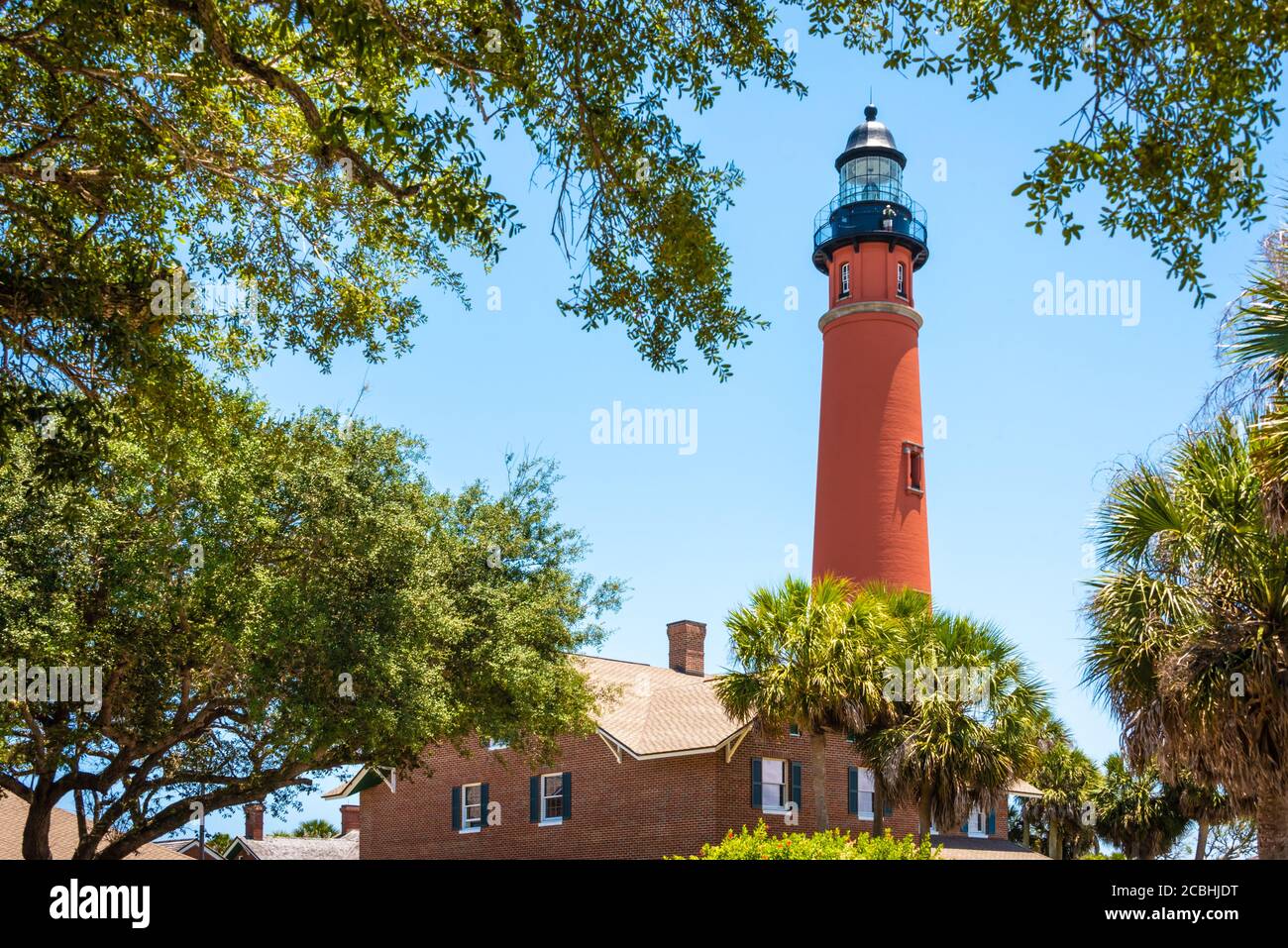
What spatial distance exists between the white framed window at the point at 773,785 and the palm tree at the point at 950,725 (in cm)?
511

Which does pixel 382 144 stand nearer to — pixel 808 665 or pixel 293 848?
pixel 808 665

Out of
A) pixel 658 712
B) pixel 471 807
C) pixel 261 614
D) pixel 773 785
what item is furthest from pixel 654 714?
pixel 261 614

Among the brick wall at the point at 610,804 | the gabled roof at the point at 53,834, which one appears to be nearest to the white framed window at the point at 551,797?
the brick wall at the point at 610,804

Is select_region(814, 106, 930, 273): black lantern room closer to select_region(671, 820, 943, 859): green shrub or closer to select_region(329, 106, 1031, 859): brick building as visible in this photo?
select_region(329, 106, 1031, 859): brick building

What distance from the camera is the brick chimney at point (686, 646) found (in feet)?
119

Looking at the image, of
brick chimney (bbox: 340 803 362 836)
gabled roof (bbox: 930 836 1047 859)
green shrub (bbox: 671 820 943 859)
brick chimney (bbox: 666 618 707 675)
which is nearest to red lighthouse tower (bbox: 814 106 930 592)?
brick chimney (bbox: 666 618 707 675)

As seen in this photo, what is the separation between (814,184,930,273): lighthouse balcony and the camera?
121ft

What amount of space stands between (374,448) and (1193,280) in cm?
1543

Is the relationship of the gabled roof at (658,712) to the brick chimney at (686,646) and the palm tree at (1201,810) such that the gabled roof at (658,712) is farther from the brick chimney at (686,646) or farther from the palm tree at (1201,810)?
the palm tree at (1201,810)

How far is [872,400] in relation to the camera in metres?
34.4

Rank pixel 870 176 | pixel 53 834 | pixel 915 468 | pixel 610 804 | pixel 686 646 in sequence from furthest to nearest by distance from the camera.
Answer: pixel 870 176
pixel 686 646
pixel 915 468
pixel 53 834
pixel 610 804

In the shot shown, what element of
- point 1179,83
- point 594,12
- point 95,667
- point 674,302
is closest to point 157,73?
point 594,12

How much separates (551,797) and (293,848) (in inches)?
701
